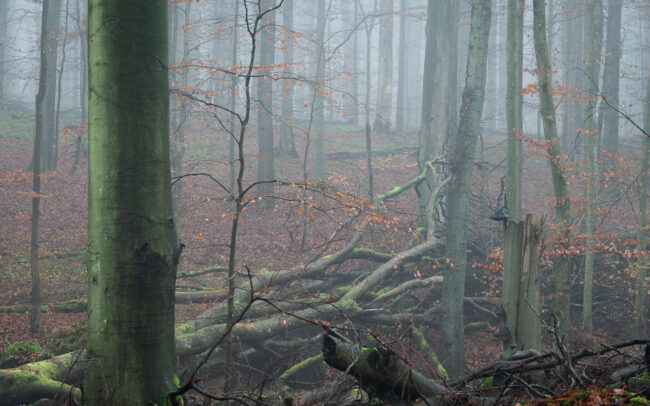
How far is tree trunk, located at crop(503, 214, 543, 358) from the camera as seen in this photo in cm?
525

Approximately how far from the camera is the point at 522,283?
5348mm

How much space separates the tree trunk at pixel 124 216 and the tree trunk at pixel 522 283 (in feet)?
12.8

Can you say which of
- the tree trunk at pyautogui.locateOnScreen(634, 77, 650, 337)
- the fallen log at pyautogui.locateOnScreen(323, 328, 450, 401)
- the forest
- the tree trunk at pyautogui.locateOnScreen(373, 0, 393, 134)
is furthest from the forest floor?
the tree trunk at pyautogui.locateOnScreen(373, 0, 393, 134)

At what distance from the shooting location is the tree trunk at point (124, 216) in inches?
113

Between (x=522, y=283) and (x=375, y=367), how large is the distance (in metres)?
2.91

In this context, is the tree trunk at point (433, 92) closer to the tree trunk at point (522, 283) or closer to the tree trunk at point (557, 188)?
the tree trunk at point (557, 188)

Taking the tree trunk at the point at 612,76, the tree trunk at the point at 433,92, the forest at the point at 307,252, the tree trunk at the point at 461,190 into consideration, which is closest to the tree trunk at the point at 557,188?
the forest at the point at 307,252

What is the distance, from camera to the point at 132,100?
9.61 ft

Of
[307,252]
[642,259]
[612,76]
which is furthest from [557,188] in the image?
[612,76]

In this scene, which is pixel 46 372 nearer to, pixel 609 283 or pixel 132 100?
pixel 132 100

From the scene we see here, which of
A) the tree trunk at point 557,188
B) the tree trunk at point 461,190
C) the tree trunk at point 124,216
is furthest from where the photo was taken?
the tree trunk at point 461,190

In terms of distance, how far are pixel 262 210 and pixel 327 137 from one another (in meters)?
9.79

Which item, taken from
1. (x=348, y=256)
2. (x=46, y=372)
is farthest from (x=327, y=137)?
(x=46, y=372)

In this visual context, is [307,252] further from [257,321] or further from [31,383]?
[31,383]
